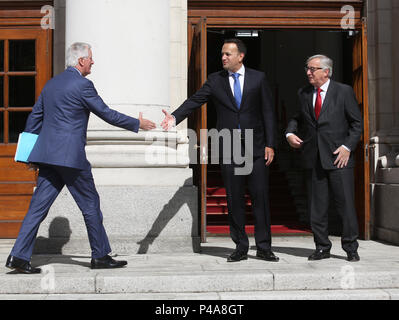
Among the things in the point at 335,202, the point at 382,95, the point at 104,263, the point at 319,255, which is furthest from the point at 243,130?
the point at 382,95

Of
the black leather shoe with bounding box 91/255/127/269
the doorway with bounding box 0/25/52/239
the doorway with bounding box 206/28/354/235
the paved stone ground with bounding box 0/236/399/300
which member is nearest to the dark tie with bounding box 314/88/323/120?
the paved stone ground with bounding box 0/236/399/300

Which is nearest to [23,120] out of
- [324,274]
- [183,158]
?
[183,158]

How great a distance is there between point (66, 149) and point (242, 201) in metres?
1.89

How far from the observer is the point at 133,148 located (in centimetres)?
731

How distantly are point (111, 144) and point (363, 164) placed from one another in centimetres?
367

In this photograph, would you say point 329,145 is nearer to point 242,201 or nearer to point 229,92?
point 242,201

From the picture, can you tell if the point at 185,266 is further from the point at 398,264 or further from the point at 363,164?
the point at 363,164

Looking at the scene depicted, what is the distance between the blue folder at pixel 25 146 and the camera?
5.71m

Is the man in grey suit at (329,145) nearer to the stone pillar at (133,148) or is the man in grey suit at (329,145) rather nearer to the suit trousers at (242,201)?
the suit trousers at (242,201)

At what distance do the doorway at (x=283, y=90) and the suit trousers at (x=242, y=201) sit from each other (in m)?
2.83

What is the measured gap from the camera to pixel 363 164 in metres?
8.73

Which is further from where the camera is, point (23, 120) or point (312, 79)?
point (23, 120)

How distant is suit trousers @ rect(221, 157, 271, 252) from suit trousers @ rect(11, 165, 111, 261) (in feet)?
4.48

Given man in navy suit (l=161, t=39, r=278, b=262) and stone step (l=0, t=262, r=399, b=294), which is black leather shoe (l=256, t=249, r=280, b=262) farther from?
stone step (l=0, t=262, r=399, b=294)
